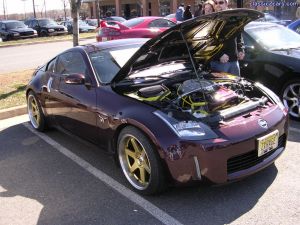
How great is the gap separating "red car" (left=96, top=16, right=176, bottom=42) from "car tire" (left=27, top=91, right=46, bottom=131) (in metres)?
5.77

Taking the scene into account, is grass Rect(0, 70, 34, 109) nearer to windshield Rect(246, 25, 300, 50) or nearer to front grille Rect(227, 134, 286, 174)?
windshield Rect(246, 25, 300, 50)

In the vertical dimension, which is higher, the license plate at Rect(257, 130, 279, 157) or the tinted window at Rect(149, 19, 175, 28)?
the tinted window at Rect(149, 19, 175, 28)

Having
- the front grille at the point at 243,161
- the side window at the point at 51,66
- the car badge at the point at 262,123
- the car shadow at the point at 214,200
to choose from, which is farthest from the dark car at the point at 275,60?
the side window at the point at 51,66

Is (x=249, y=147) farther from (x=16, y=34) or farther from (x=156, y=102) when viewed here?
(x=16, y=34)

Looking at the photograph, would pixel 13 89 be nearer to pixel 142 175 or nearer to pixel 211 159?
pixel 142 175

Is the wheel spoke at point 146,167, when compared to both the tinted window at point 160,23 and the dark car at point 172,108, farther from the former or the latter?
the tinted window at point 160,23

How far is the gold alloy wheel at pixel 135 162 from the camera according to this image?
3.92 meters

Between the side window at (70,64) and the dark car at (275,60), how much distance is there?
9.46 ft

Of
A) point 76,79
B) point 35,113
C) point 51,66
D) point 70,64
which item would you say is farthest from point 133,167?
point 35,113

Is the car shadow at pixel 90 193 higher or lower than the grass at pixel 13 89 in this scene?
lower

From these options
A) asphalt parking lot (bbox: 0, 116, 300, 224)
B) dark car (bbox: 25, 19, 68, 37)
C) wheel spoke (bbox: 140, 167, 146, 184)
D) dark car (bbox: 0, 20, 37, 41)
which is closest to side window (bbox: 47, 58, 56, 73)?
asphalt parking lot (bbox: 0, 116, 300, 224)

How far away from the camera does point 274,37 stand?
6.89 m

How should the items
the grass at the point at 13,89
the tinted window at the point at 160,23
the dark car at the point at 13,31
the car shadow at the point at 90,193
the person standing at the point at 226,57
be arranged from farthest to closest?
the dark car at the point at 13,31
the tinted window at the point at 160,23
the grass at the point at 13,89
the person standing at the point at 226,57
the car shadow at the point at 90,193

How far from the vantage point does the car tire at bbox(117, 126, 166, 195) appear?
3695 millimetres
